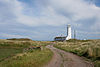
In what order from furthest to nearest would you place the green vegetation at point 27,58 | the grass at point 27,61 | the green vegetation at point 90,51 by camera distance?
1. the green vegetation at point 90,51
2. the green vegetation at point 27,58
3. the grass at point 27,61

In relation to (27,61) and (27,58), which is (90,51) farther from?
(27,61)

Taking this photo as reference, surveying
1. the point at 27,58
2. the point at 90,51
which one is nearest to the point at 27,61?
the point at 27,58

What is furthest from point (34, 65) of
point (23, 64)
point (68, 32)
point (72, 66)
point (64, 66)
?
point (68, 32)

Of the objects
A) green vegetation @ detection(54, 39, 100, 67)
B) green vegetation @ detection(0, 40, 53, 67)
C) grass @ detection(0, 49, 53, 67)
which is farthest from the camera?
green vegetation @ detection(54, 39, 100, 67)

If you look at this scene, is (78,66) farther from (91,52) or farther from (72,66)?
(91,52)

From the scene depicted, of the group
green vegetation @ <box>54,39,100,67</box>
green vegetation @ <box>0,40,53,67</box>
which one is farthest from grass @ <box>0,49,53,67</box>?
green vegetation @ <box>54,39,100,67</box>

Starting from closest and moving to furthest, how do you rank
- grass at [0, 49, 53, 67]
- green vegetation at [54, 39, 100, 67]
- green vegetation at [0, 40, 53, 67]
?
grass at [0, 49, 53, 67]
green vegetation at [0, 40, 53, 67]
green vegetation at [54, 39, 100, 67]

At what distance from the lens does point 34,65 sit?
9984 millimetres

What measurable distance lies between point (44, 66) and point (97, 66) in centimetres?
Result: 440

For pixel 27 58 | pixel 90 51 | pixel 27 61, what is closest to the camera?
pixel 27 61

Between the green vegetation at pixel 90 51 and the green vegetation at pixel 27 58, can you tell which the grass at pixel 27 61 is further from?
the green vegetation at pixel 90 51

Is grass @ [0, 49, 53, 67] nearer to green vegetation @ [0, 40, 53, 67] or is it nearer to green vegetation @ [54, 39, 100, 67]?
green vegetation @ [0, 40, 53, 67]

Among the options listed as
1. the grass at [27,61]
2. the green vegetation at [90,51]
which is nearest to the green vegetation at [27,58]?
the grass at [27,61]

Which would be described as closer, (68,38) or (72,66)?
(72,66)
